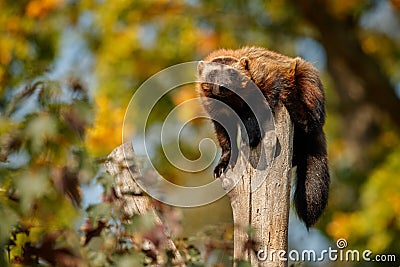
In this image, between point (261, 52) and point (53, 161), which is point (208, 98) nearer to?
point (261, 52)

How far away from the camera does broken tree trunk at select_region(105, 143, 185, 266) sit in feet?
11.1

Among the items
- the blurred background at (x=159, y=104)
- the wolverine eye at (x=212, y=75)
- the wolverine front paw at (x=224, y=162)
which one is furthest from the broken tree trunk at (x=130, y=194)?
the wolverine eye at (x=212, y=75)

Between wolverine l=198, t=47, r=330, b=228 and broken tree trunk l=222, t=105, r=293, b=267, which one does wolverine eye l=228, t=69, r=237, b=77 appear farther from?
broken tree trunk l=222, t=105, r=293, b=267

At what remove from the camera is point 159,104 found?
10.5 meters

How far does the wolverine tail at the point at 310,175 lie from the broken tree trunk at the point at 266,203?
0.91 metres

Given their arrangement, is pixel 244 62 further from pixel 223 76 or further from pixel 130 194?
pixel 130 194

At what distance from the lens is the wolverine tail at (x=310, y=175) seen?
490cm

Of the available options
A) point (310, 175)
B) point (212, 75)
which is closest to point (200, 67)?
point (212, 75)

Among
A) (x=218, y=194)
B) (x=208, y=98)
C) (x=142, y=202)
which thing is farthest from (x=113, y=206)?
(x=208, y=98)

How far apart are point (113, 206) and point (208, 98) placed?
2083mm

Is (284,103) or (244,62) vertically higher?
(244,62)

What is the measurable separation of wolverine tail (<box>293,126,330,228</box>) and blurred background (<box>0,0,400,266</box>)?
0.28 metres

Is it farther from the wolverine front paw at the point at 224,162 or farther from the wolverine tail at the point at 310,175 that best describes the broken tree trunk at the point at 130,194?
the wolverine tail at the point at 310,175

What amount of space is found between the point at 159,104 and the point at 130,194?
7.05 meters
